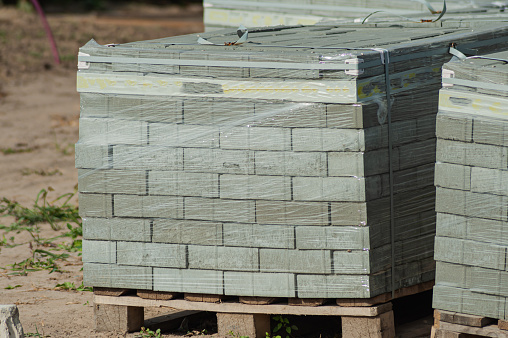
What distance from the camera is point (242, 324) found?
417 cm

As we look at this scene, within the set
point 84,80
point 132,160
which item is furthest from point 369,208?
point 84,80

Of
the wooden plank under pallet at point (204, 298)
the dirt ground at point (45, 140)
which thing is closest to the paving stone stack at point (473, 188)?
the dirt ground at point (45, 140)

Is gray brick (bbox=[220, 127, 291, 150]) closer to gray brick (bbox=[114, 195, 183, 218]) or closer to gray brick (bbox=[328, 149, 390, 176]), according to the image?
gray brick (bbox=[328, 149, 390, 176])

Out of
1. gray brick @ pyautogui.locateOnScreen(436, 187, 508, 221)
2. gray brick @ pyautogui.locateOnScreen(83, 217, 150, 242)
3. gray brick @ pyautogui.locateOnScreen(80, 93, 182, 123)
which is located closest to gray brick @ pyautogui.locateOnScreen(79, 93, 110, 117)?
gray brick @ pyautogui.locateOnScreen(80, 93, 182, 123)

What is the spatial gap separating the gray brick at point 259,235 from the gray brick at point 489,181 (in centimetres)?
96

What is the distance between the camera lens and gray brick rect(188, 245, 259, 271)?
4.05 meters

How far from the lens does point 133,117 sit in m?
4.13

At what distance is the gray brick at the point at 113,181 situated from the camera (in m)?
4.16

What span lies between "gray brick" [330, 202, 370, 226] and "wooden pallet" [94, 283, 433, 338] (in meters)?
0.45

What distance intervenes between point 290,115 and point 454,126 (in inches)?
32.2

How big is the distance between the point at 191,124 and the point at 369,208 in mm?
1031

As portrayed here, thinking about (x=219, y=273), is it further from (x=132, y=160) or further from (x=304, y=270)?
(x=132, y=160)

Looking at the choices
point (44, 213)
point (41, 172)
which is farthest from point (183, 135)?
point (41, 172)

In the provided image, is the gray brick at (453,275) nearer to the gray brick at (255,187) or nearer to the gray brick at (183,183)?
the gray brick at (255,187)
